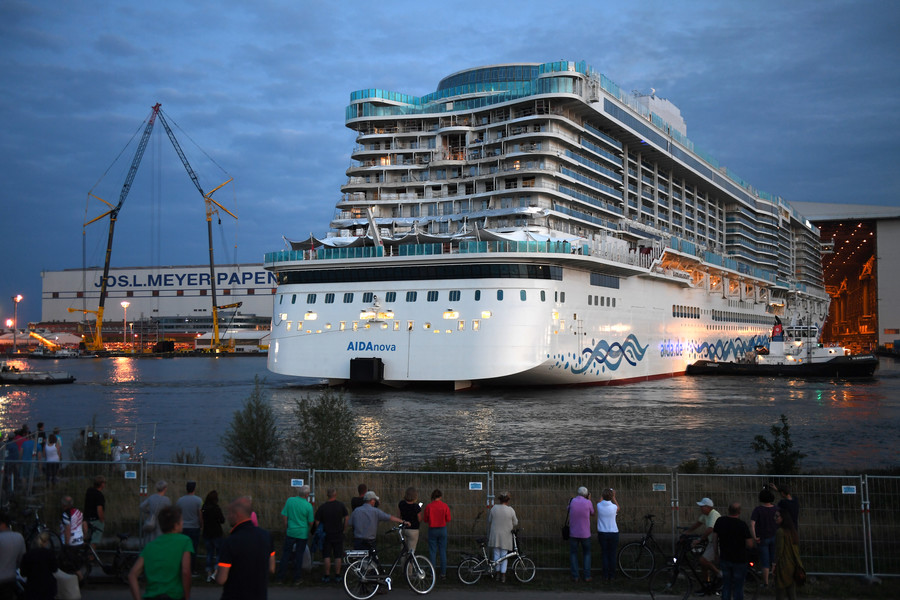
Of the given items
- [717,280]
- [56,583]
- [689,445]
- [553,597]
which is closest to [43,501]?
[56,583]

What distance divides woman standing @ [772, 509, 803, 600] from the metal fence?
2698 mm

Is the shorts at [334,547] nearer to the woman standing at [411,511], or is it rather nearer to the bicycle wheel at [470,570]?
the woman standing at [411,511]

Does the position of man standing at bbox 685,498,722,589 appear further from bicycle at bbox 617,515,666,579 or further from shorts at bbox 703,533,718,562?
bicycle at bbox 617,515,666,579

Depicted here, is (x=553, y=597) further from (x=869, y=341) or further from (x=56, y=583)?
(x=869, y=341)

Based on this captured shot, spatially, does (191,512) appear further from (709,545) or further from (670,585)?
(709,545)

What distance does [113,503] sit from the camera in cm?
1388

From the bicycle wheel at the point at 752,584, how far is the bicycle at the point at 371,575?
4.08m

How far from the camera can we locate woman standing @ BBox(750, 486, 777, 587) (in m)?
10.2

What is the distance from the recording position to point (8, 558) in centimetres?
801

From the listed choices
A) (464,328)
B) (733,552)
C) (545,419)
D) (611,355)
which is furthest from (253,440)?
(611,355)

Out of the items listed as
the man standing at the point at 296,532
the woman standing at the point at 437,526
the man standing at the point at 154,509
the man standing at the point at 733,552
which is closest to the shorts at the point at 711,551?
the man standing at the point at 733,552

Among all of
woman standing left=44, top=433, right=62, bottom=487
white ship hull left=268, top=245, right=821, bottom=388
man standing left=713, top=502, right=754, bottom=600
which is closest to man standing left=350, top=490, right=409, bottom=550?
man standing left=713, top=502, right=754, bottom=600

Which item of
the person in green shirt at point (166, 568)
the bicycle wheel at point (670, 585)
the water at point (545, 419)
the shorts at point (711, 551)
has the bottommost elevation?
the water at point (545, 419)

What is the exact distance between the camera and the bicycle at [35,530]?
1025 cm
